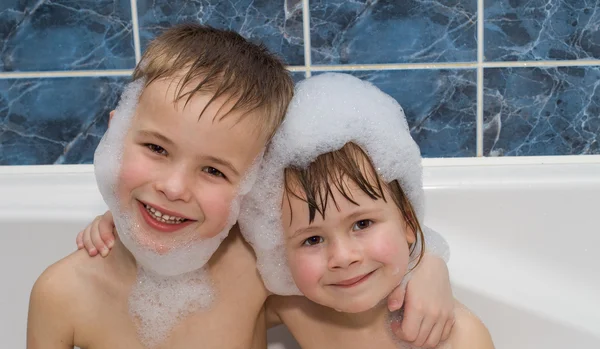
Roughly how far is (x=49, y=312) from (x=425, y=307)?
1.69ft

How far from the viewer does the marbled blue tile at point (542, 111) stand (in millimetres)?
1320

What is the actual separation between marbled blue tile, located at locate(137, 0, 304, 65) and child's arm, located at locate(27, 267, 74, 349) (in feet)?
1.70

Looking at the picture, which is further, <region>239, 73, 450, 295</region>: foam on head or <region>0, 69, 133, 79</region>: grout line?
<region>0, 69, 133, 79</region>: grout line

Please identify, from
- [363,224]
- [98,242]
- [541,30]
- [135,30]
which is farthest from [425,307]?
[135,30]

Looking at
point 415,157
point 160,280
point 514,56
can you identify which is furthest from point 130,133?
point 514,56

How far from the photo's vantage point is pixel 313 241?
3.11 feet

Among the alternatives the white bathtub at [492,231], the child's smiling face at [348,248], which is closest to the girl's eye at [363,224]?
the child's smiling face at [348,248]

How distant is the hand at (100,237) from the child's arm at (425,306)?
1.33 feet

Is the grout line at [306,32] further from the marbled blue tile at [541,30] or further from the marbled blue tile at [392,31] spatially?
the marbled blue tile at [541,30]

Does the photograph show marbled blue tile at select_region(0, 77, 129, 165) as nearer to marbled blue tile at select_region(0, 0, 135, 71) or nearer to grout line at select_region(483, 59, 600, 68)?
marbled blue tile at select_region(0, 0, 135, 71)

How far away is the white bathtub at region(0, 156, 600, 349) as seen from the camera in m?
1.23

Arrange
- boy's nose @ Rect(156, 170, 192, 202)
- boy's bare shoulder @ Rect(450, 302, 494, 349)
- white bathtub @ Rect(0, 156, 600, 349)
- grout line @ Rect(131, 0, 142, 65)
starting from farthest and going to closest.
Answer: grout line @ Rect(131, 0, 142, 65) < white bathtub @ Rect(0, 156, 600, 349) < boy's bare shoulder @ Rect(450, 302, 494, 349) < boy's nose @ Rect(156, 170, 192, 202)

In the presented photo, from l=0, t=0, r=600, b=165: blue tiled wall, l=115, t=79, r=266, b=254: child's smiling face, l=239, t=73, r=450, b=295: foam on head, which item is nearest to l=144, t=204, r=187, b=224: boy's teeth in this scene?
l=115, t=79, r=266, b=254: child's smiling face

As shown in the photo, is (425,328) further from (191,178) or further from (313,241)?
(191,178)
